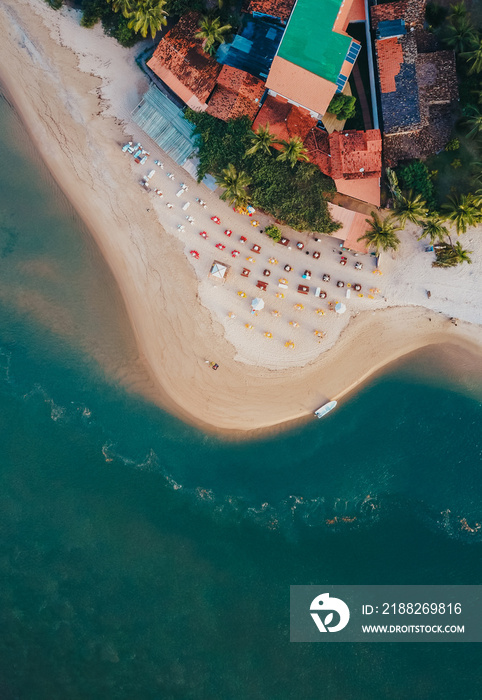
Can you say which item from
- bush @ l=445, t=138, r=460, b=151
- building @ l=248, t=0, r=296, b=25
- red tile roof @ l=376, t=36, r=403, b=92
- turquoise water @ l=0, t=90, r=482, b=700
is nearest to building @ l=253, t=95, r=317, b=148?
building @ l=248, t=0, r=296, b=25

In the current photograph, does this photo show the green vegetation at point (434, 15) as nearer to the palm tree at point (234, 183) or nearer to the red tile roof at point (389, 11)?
the red tile roof at point (389, 11)

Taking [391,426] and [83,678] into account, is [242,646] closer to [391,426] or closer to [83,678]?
[83,678]

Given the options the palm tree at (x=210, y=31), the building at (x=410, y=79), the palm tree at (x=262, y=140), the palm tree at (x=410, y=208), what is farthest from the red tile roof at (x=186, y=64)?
the palm tree at (x=410, y=208)

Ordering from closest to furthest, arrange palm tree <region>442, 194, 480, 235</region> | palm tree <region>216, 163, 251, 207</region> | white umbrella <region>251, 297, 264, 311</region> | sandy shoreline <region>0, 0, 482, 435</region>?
palm tree <region>442, 194, 480, 235</region>
palm tree <region>216, 163, 251, 207</region>
white umbrella <region>251, 297, 264, 311</region>
sandy shoreline <region>0, 0, 482, 435</region>

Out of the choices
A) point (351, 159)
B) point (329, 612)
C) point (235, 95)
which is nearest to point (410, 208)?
point (351, 159)

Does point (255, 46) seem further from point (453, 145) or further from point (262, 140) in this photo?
point (453, 145)

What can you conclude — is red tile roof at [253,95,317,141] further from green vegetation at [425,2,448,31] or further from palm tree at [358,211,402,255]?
green vegetation at [425,2,448,31]

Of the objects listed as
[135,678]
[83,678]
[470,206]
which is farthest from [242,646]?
[470,206]
